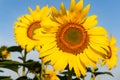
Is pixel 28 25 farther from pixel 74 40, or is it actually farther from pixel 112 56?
pixel 74 40

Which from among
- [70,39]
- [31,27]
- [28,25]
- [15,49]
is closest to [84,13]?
[70,39]

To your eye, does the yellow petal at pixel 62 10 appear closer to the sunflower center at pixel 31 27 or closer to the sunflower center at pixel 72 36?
the sunflower center at pixel 72 36

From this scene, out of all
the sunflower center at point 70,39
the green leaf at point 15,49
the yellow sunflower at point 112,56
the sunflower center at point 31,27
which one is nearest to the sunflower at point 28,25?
the sunflower center at point 31,27

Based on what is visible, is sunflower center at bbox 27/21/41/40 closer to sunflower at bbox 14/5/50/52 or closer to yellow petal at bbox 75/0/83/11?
sunflower at bbox 14/5/50/52

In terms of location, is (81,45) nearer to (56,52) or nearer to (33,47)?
(56,52)

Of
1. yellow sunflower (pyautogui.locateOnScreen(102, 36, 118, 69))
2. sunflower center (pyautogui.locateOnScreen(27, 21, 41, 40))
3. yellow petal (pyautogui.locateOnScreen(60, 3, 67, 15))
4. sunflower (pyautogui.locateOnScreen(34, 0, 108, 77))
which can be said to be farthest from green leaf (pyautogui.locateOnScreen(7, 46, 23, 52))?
yellow petal (pyautogui.locateOnScreen(60, 3, 67, 15))

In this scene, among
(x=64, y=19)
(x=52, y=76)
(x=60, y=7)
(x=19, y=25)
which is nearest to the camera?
(x=60, y=7)

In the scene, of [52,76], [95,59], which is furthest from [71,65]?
[52,76]
